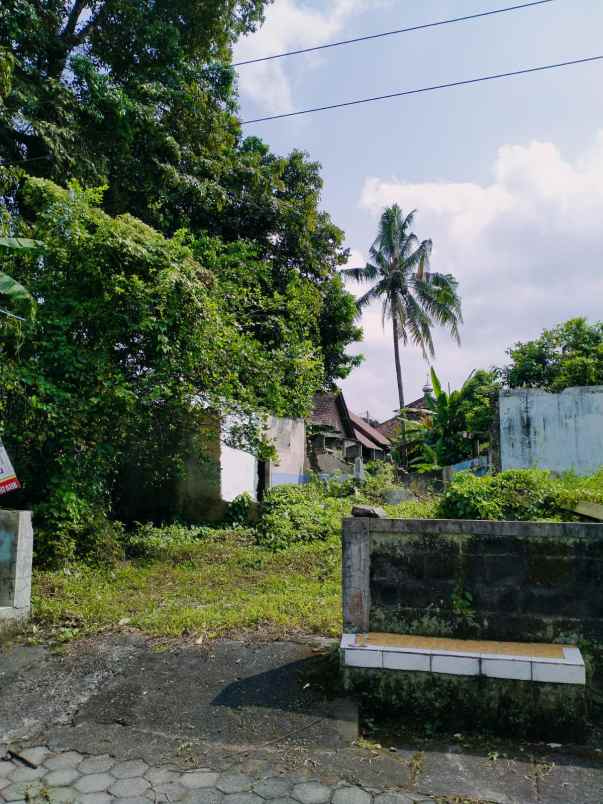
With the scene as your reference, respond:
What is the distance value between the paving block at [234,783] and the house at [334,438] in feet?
59.5

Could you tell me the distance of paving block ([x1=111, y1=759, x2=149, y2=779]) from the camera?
3230 mm

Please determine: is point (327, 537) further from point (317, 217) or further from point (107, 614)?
point (317, 217)

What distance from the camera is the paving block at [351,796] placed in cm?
296

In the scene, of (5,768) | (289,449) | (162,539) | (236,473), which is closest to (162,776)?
(5,768)

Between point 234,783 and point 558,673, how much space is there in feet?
6.53

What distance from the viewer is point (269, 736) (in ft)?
11.8

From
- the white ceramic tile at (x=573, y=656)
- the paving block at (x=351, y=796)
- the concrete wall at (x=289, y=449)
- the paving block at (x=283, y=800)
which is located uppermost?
the concrete wall at (x=289, y=449)

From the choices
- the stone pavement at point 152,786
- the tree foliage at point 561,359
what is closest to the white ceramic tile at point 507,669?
the stone pavement at point 152,786

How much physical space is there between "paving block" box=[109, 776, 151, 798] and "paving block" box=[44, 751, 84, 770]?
36 cm

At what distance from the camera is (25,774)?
3.27 m

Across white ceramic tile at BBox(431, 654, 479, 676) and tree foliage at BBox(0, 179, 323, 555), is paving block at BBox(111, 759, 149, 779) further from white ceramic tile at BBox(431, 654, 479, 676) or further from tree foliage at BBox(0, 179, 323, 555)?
tree foliage at BBox(0, 179, 323, 555)

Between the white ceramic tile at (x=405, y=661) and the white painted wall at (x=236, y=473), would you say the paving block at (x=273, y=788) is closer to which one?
the white ceramic tile at (x=405, y=661)

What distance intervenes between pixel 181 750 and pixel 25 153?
1334cm

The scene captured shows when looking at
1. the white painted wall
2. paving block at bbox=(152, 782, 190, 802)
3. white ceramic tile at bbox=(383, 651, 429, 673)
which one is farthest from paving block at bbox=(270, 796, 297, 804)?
the white painted wall
